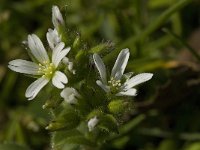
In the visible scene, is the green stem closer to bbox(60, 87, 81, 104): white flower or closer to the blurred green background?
the blurred green background

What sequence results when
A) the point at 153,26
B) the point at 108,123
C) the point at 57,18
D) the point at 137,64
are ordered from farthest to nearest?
the point at 137,64
the point at 153,26
the point at 57,18
the point at 108,123

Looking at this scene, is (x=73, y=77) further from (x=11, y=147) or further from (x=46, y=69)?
(x=11, y=147)

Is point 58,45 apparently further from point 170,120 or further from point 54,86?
point 170,120

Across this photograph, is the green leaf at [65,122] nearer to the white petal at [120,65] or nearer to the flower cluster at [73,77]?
the flower cluster at [73,77]

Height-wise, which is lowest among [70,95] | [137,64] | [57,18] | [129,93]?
[137,64]

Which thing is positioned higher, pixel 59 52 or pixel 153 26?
pixel 59 52

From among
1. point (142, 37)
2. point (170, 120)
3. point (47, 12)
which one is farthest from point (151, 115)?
point (47, 12)

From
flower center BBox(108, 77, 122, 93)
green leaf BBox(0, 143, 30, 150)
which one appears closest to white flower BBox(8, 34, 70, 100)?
flower center BBox(108, 77, 122, 93)

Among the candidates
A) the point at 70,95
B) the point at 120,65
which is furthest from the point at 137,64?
the point at 70,95
